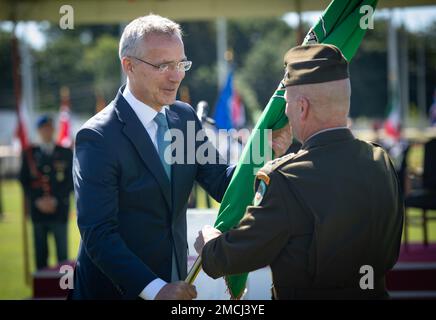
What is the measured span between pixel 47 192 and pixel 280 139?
554 centimetres

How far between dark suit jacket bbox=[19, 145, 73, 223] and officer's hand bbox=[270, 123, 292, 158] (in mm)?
5397

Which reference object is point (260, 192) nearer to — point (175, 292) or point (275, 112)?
point (175, 292)

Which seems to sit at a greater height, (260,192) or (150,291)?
(260,192)

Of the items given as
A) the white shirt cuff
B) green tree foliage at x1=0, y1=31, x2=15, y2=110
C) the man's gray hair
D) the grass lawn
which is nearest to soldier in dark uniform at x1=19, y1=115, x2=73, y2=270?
the grass lawn

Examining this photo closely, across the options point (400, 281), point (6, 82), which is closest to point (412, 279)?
point (400, 281)

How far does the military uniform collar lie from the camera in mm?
2295

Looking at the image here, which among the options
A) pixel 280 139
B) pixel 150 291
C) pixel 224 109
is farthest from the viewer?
pixel 224 109

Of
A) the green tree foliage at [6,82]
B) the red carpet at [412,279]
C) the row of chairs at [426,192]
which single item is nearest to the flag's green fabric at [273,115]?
the red carpet at [412,279]

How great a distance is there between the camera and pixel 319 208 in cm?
221

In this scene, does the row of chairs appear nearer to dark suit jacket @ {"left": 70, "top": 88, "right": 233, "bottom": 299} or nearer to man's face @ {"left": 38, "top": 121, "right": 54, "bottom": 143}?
man's face @ {"left": 38, "top": 121, "right": 54, "bottom": 143}

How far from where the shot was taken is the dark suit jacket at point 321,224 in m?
2.22

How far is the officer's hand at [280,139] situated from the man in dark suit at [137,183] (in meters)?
0.46
